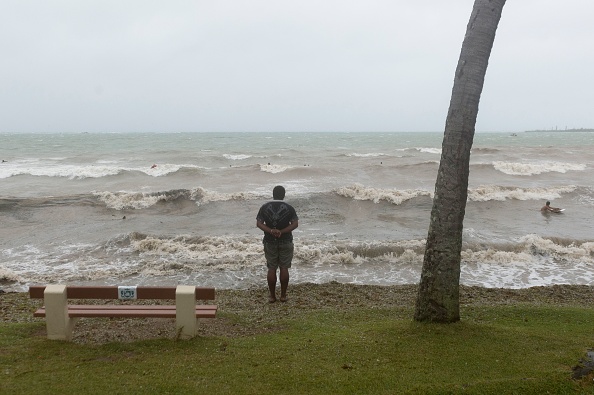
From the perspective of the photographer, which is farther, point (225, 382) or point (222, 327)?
point (222, 327)

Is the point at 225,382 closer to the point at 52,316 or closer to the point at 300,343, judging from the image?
the point at 300,343

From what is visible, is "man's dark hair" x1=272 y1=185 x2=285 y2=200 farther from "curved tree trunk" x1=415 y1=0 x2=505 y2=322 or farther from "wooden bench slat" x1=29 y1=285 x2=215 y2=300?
"curved tree trunk" x1=415 y1=0 x2=505 y2=322

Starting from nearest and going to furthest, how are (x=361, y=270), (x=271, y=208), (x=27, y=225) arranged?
(x=271, y=208), (x=361, y=270), (x=27, y=225)

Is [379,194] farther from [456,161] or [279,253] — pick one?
[456,161]

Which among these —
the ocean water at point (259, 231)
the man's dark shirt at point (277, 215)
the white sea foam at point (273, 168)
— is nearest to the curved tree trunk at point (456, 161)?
the man's dark shirt at point (277, 215)

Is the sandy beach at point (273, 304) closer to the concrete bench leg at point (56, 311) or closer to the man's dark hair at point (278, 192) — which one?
the concrete bench leg at point (56, 311)

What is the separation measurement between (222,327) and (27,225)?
513 inches

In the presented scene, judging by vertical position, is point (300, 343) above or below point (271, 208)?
below

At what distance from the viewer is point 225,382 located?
4137 millimetres

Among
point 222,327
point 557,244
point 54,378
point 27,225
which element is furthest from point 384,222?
point 54,378

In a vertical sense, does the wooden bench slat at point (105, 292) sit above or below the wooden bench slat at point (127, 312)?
above

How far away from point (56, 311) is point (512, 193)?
21.2 meters

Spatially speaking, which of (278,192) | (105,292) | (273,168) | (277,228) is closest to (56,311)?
(105,292)

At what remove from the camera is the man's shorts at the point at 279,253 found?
781 cm
